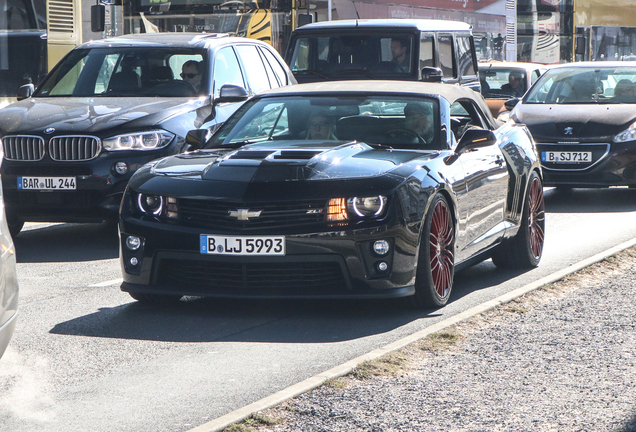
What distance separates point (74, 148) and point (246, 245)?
352 cm

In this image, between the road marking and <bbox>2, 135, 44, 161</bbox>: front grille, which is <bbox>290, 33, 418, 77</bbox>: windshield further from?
the road marking

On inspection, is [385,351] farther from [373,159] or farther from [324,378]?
[373,159]

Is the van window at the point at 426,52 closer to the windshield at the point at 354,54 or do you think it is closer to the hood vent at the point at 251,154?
the windshield at the point at 354,54

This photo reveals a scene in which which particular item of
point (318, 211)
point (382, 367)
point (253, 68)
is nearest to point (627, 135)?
point (253, 68)

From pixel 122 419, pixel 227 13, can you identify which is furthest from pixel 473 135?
pixel 227 13

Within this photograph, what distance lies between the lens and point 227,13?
17.3 meters

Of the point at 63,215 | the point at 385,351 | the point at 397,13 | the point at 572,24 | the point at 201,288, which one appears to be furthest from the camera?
the point at 572,24

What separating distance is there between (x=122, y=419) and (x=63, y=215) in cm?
519

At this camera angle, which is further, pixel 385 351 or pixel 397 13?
pixel 397 13

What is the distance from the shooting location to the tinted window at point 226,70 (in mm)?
10719

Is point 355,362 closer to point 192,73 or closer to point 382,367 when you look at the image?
point 382,367

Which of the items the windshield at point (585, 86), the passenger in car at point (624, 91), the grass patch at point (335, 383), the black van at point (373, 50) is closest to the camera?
the grass patch at point (335, 383)

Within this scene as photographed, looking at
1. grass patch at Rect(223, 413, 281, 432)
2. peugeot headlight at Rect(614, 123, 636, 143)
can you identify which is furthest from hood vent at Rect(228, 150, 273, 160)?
peugeot headlight at Rect(614, 123, 636, 143)

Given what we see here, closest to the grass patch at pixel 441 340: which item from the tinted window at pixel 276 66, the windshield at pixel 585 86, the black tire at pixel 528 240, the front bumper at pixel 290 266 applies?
the front bumper at pixel 290 266
